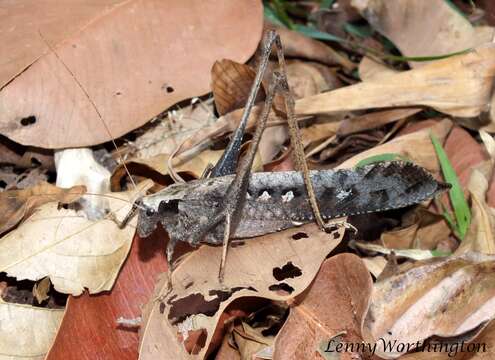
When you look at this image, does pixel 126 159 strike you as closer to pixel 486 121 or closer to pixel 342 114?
pixel 342 114

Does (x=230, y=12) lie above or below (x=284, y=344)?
above

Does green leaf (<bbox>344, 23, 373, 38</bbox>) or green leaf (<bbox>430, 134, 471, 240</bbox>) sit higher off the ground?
green leaf (<bbox>344, 23, 373, 38</bbox>)

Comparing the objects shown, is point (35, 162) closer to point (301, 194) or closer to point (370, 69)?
point (301, 194)

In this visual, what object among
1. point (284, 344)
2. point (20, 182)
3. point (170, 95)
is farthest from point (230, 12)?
point (284, 344)

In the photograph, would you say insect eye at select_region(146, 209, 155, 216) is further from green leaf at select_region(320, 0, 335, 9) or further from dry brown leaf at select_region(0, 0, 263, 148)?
green leaf at select_region(320, 0, 335, 9)

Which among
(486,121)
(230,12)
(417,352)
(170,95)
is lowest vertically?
(417,352)

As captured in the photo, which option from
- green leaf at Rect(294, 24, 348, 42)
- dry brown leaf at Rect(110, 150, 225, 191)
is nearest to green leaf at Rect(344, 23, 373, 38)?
green leaf at Rect(294, 24, 348, 42)

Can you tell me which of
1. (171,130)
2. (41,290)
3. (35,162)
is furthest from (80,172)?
(41,290)

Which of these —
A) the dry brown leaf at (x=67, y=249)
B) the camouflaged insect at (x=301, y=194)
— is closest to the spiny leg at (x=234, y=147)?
the camouflaged insect at (x=301, y=194)
